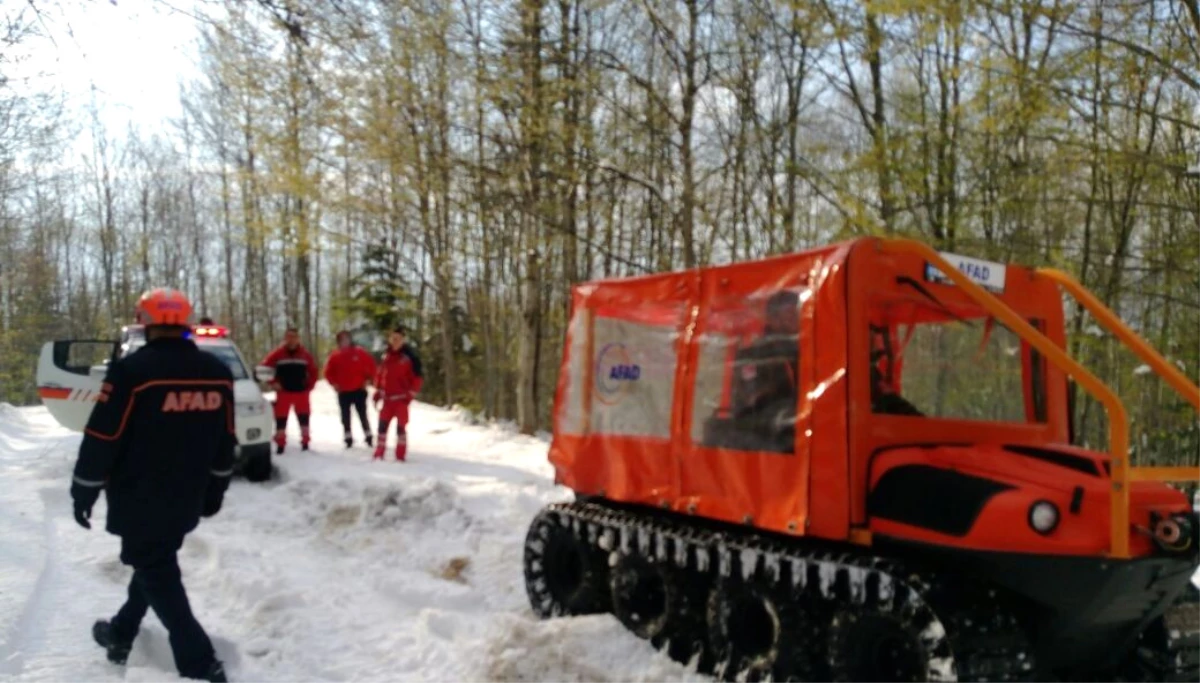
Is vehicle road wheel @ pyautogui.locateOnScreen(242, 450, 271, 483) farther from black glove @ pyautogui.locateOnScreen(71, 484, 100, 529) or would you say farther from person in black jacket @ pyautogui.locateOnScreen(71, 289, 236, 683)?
black glove @ pyautogui.locateOnScreen(71, 484, 100, 529)

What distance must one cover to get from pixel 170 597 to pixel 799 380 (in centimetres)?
331

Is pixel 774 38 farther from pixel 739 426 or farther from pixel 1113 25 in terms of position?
pixel 739 426

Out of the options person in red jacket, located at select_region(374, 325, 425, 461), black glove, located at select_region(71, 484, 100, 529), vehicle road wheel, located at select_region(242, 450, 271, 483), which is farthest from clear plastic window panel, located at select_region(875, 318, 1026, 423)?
person in red jacket, located at select_region(374, 325, 425, 461)

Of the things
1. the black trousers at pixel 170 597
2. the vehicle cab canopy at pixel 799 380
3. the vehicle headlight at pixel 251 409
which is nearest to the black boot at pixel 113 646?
the black trousers at pixel 170 597

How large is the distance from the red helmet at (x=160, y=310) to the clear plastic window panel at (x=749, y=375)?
2.89 meters

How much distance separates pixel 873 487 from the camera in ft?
15.8

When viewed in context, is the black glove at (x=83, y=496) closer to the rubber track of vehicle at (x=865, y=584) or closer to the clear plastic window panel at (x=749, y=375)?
the rubber track of vehicle at (x=865, y=584)

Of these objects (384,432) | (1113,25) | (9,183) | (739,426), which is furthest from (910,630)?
(9,183)

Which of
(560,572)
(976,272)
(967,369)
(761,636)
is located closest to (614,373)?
(560,572)

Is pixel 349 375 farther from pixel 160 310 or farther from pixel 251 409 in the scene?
pixel 160 310

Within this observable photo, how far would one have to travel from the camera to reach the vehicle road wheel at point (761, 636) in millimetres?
5176

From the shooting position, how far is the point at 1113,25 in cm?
1012

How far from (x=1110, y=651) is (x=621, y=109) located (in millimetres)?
11428

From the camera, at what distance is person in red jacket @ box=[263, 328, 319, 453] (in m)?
13.5
